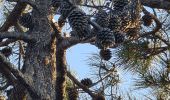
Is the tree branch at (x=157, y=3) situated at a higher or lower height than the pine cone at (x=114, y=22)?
lower

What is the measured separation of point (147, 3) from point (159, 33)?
0.50 meters

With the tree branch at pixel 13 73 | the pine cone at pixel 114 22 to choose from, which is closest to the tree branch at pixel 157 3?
the pine cone at pixel 114 22

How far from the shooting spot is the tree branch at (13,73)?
5.86ft

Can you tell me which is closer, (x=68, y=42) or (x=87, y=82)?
(x=68, y=42)

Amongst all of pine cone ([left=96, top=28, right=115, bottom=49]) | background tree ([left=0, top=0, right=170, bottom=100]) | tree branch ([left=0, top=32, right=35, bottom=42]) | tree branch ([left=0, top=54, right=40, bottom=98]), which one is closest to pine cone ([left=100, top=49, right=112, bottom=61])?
background tree ([left=0, top=0, right=170, bottom=100])

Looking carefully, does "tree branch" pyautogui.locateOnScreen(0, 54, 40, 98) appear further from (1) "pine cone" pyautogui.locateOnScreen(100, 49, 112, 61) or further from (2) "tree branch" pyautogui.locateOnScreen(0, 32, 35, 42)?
(1) "pine cone" pyautogui.locateOnScreen(100, 49, 112, 61)

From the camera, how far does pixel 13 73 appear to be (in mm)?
1828

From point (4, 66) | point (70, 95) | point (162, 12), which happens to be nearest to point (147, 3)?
point (162, 12)

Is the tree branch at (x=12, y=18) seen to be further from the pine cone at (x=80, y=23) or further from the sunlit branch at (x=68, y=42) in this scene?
the pine cone at (x=80, y=23)

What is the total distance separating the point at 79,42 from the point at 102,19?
44cm

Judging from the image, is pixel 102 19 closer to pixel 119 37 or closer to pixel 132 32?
pixel 119 37

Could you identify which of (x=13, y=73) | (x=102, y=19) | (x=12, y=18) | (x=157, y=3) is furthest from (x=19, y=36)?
(x=157, y=3)

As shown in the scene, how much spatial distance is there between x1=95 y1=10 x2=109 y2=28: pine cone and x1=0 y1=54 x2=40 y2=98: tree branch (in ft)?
1.22

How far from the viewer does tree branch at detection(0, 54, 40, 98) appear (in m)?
1.79
